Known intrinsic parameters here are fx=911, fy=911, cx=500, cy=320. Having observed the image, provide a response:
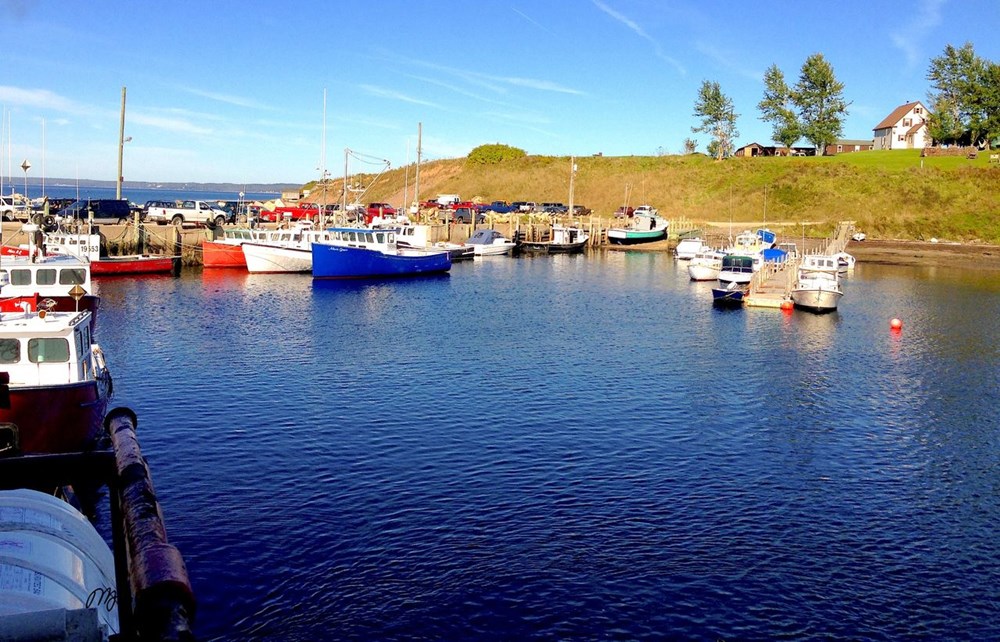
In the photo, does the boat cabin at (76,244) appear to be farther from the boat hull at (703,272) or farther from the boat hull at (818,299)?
the boat hull at (818,299)

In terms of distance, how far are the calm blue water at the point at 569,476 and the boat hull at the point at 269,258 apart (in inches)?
877

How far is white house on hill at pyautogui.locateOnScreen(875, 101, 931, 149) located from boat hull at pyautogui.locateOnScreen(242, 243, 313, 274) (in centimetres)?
11354

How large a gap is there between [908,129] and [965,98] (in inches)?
544

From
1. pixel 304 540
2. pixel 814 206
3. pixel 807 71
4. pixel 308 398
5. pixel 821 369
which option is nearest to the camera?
pixel 304 540

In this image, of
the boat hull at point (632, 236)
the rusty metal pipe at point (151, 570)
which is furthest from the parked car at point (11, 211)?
the rusty metal pipe at point (151, 570)

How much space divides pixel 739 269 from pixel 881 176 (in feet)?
236

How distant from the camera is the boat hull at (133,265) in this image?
65.2m

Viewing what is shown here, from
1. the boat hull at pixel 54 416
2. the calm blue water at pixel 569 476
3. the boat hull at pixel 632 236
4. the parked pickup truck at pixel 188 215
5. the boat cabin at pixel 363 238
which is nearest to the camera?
the calm blue water at pixel 569 476

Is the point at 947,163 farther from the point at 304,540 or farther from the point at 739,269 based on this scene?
the point at 304,540

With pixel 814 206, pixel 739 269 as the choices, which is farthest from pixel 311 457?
pixel 814 206

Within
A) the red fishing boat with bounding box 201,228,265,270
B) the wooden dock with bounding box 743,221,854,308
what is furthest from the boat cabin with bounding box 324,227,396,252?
the wooden dock with bounding box 743,221,854,308

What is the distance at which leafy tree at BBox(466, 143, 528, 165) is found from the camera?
156625 millimetres

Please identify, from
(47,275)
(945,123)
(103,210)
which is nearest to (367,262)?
(103,210)

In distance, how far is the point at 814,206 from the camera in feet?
386
